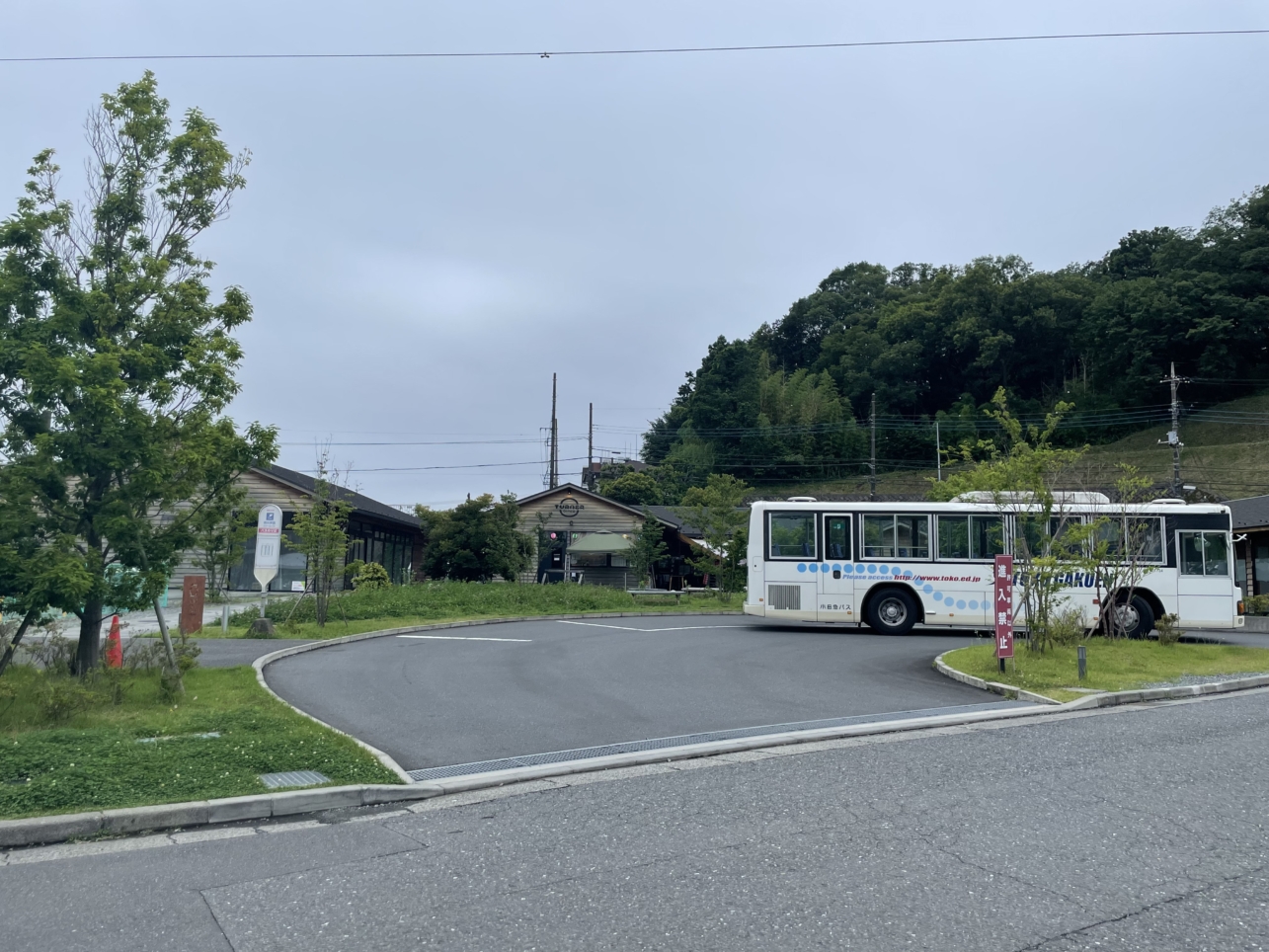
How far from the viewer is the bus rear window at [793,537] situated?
2028 centimetres

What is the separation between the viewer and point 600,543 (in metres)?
38.1

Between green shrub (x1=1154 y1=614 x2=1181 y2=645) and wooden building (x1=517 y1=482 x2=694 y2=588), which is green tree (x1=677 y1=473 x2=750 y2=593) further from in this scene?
green shrub (x1=1154 y1=614 x2=1181 y2=645)

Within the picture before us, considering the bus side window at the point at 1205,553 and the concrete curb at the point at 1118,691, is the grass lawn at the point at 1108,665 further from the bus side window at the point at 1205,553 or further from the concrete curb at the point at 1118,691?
the bus side window at the point at 1205,553

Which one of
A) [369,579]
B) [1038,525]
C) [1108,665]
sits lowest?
[1108,665]

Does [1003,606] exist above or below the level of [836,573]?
below

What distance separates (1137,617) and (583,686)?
501 inches

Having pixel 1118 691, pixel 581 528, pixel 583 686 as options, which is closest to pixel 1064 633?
pixel 1118 691

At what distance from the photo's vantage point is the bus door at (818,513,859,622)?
20.1 meters

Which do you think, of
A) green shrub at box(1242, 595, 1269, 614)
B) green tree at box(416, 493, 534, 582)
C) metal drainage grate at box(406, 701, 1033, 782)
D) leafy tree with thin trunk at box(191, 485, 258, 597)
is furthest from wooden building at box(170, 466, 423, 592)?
green shrub at box(1242, 595, 1269, 614)

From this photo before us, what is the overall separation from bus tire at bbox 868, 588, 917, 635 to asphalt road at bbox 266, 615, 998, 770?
0.74 m

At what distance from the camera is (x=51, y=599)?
368 inches

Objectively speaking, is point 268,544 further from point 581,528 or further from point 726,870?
point 581,528

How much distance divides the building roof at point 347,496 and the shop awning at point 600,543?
7709 mm

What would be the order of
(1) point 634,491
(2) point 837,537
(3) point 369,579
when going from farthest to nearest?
(1) point 634,491 → (3) point 369,579 → (2) point 837,537
